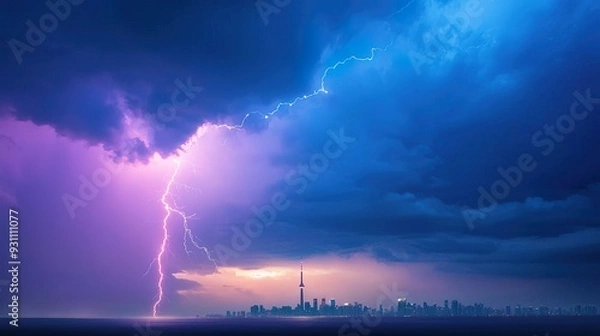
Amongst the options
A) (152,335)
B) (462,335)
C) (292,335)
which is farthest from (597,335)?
(152,335)

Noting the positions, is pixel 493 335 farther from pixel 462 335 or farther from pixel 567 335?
pixel 567 335

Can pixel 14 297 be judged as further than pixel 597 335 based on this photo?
No

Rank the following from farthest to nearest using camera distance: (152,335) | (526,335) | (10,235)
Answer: (152,335), (526,335), (10,235)

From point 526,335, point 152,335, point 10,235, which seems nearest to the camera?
point 10,235

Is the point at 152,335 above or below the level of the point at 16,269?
below

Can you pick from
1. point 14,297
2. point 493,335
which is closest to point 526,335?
point 493,335

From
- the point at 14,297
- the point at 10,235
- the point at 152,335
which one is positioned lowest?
the point at 152,335

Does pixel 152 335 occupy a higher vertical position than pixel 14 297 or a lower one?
lower

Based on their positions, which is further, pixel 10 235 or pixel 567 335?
pixel 567 335

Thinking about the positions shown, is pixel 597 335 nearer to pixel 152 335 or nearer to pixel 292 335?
pixel 292 335
